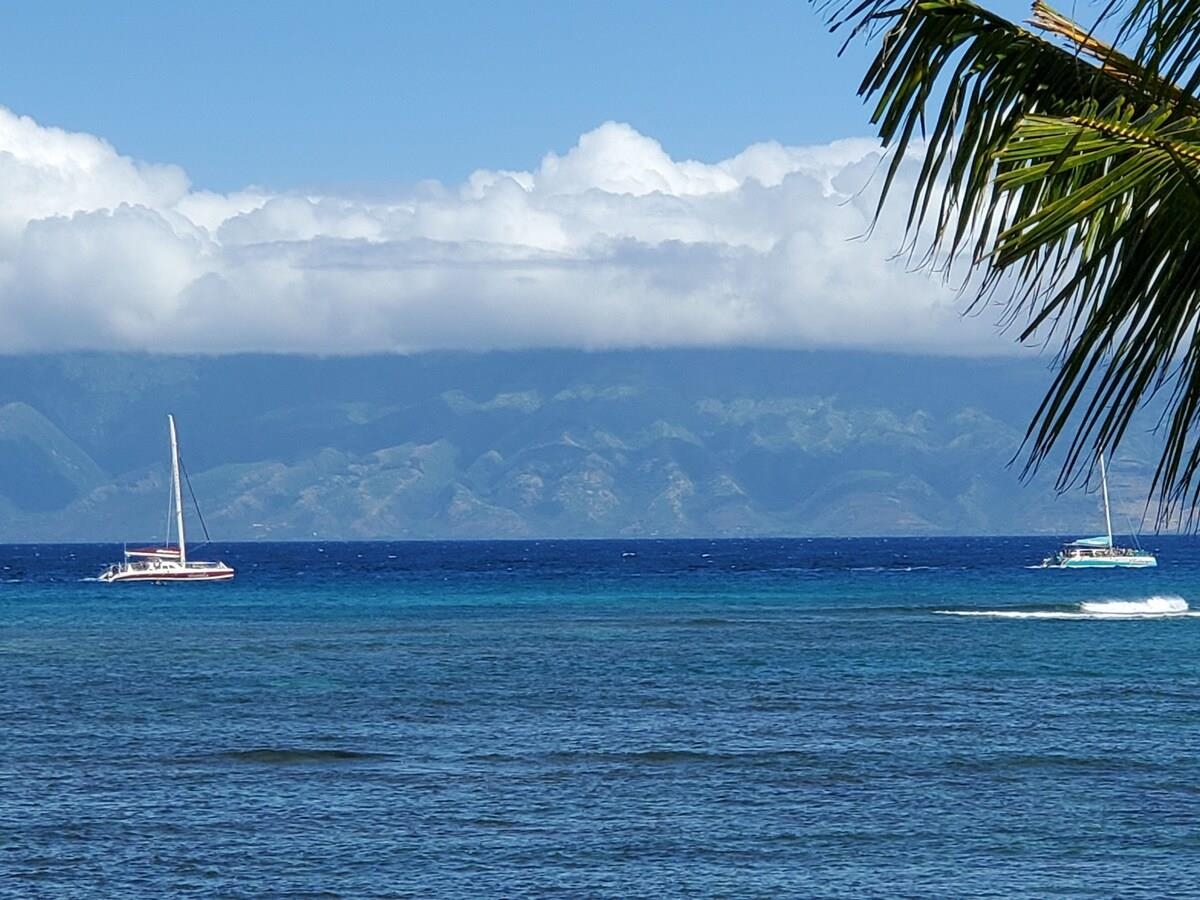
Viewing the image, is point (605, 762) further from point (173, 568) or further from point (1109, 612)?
point (173, 568)

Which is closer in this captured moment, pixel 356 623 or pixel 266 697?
pixel 266 697

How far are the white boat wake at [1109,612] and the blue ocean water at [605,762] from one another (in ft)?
31.3

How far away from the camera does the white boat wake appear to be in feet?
334

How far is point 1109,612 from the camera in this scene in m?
105

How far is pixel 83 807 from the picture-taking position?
36875 millimetres

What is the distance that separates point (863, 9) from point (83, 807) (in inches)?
1365

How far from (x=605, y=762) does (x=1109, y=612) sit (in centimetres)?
6914

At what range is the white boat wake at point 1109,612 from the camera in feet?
334

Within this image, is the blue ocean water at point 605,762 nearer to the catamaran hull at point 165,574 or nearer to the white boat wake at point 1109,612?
the white boat wake at point 1109,612

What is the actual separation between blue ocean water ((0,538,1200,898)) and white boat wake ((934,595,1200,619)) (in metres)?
9.55

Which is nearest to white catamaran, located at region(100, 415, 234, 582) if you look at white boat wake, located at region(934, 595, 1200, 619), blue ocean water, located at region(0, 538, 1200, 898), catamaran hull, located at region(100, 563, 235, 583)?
catamaran hull, located at region(100, 563, 235, 583)

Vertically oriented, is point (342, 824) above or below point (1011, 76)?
below

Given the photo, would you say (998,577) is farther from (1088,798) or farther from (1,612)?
(1088,798)

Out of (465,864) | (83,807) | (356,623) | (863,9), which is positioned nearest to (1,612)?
(356,623)
